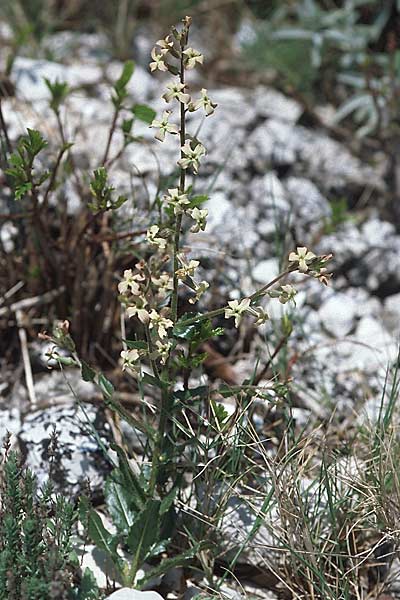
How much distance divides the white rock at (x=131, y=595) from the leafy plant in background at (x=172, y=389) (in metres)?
0.07

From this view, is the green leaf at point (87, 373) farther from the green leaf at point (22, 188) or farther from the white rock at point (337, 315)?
the white rock at point (337, 315)

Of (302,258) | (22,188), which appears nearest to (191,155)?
(302,258)

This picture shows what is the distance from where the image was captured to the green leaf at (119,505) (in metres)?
1.79

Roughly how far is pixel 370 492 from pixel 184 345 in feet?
2.69

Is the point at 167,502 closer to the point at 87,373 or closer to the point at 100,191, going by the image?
the point at 87,373

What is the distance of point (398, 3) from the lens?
3.23 metres

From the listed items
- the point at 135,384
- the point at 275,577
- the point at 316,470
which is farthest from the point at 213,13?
the point at 275,577

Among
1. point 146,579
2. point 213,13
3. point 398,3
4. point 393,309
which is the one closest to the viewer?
point 146,579

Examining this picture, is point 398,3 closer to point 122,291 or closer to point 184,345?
point 184,345

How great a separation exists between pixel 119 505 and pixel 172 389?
302mm

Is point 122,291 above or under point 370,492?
above

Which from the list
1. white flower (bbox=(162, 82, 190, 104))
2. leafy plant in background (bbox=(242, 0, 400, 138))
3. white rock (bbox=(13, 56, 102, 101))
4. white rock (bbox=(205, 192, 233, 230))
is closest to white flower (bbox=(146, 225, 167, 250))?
white flower (bbox=(162, 82, 190, 104))

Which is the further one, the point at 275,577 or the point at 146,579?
the point at 275,577

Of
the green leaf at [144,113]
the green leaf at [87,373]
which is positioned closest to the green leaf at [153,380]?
the green leaf at [87,373]
